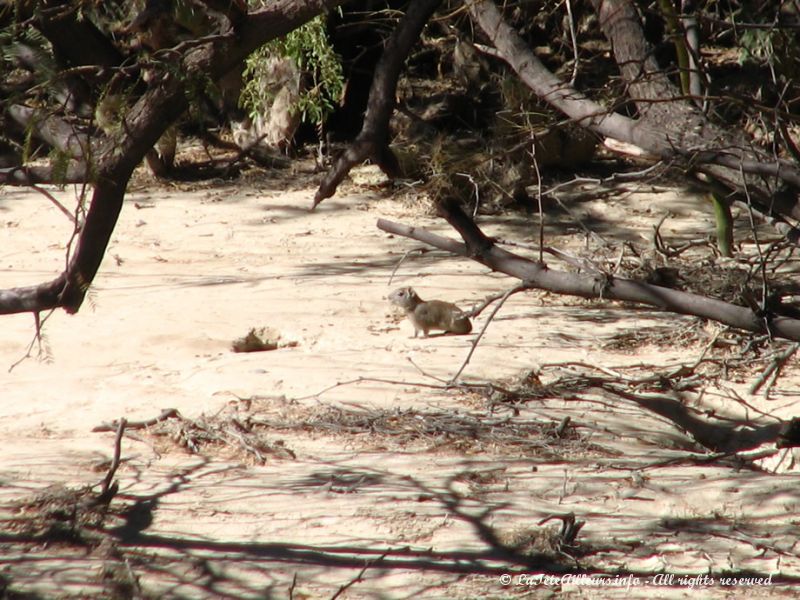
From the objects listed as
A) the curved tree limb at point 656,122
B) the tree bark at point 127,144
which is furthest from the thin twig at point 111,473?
the curved tree limb at point 656,122

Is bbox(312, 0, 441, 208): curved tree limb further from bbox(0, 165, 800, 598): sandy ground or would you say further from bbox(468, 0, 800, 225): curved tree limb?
bbox(0, 165, 800, 598): sandy ground

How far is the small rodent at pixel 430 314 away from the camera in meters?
7.29

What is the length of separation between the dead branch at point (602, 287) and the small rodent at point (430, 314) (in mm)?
2483

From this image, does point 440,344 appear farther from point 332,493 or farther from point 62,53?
point 62,53

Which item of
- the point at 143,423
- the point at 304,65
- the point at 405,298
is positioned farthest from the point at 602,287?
the point at 304,65

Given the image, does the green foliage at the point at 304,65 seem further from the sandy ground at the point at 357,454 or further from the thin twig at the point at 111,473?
the thin twig at the point at 111,473

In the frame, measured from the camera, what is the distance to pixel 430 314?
7.30 metres

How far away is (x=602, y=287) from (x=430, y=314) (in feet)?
9.32

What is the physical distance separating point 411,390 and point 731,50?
8.52 metres

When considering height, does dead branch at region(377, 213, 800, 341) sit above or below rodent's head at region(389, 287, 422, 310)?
above

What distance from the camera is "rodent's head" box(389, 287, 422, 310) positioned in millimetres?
7406

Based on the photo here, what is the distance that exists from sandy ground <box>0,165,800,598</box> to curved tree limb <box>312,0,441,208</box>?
1231 millimetres

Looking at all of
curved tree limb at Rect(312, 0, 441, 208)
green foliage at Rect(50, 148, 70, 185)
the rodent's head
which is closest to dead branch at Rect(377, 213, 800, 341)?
curved tree limb at Rect(312, 0, 441, 208)

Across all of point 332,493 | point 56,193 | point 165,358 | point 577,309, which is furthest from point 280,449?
point 56,193
